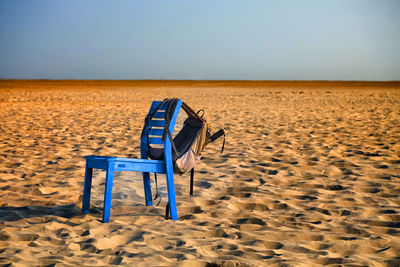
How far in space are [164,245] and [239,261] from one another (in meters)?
0.68

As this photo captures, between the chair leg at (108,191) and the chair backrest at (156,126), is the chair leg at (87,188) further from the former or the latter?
the chair backrest at (156,126)

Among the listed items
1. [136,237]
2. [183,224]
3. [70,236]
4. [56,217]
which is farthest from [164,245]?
[56,217]

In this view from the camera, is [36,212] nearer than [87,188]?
No

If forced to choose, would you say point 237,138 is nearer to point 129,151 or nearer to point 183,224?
point 129,151

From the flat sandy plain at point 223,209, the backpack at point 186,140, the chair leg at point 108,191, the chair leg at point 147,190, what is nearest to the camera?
Result: the flat sandy plain at point 223,209

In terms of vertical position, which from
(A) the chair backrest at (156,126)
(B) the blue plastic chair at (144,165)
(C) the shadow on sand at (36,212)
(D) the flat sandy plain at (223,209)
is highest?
(A) the chair backrest at (156,126)

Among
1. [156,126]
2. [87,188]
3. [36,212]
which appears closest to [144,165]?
[156,126]

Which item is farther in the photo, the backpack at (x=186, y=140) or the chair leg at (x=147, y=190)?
the chair leg at (x=147, y=190)

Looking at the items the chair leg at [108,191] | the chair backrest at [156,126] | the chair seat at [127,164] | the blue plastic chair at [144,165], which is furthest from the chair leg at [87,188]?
the chair backrest at [156,126]

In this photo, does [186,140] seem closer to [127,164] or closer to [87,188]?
[127,164]

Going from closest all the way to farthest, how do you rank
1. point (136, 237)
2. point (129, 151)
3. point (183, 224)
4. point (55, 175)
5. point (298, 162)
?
1. point (136, 237)
2. point (183, 224)
3. point (55, 175)
4. point (298, 162)
5. point (129, 151)

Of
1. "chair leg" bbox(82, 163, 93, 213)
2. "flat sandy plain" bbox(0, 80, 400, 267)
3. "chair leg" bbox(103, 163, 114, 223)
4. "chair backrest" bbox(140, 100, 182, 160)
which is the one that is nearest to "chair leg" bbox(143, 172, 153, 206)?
"flat sandy plain" bbox(0, 80, 400, 267)

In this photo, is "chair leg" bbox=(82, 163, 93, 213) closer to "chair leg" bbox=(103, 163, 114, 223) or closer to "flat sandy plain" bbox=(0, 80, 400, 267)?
"flat sandy plain" bbox=(0, 80, 400, 267)

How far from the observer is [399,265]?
3.05 metres
